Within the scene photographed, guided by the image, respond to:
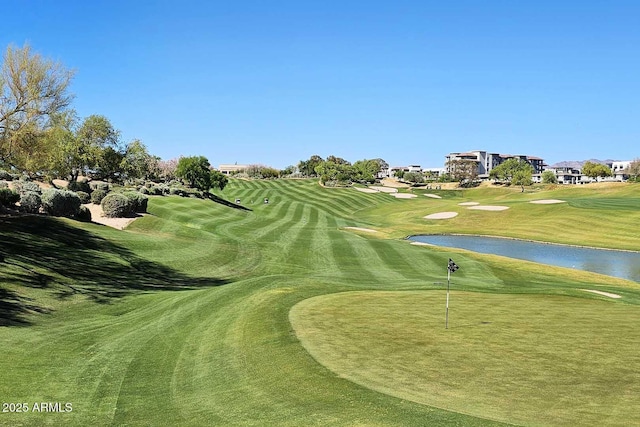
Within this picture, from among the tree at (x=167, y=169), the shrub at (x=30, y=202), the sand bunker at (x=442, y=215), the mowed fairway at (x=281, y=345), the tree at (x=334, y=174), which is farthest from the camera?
the tree at (x=334, y=174)

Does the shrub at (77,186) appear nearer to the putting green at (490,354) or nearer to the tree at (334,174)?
the putting green at (490,354)

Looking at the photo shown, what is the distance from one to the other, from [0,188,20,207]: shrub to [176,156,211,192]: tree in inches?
2444

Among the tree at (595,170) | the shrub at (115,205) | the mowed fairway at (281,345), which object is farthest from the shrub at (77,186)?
the tree at (595,170)

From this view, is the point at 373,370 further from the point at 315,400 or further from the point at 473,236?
the point at 473,236

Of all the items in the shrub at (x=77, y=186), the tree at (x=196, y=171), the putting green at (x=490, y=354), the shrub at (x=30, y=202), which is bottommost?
the putting green at (x=490, y=354)

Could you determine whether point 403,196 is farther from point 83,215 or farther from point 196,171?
point 83,215

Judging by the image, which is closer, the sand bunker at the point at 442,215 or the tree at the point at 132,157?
the tree at the point at 132,157

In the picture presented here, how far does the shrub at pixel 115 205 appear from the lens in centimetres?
3831

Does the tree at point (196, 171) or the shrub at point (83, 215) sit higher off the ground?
the tree at point (196, 171)

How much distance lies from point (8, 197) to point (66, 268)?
38.1 feet

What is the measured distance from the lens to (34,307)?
59.7ft

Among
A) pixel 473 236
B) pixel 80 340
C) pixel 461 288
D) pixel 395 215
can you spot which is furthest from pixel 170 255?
pixel 395 215

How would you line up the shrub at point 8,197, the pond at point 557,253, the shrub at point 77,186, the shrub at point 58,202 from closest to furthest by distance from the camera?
the shrub at point 8,197, the shrub at point 58,202, the pond at point 557,253, the shrub at point 77,186

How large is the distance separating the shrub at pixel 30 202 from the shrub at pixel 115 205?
6769 millimetres
